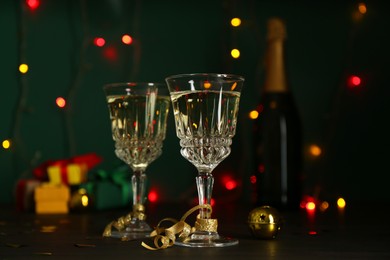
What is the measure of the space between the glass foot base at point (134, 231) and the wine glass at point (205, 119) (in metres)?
0.12

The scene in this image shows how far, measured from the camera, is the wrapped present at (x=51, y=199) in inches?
59.7

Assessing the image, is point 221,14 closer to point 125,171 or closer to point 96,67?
point 96,67

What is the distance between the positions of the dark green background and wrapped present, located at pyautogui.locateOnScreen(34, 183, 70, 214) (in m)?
0.28

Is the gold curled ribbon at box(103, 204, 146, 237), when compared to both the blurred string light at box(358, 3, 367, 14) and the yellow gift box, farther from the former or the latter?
the blurred string light at box(358, 3, 367, 14)

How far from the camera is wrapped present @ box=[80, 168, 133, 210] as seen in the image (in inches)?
60.1

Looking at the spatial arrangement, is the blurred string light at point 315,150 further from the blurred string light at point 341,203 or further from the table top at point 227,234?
the table top at point 227,234

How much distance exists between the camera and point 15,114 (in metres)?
1.80

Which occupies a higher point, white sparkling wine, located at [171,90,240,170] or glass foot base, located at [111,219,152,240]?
white sparkling wine, located at [171,90,240,170]

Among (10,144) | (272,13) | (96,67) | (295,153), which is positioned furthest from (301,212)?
(10,144)

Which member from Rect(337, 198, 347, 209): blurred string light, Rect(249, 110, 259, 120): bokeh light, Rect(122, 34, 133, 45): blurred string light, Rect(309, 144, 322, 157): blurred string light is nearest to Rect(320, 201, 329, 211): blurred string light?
Rect(337, 198, 347, 209): blurred string light

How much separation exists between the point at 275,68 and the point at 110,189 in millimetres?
507

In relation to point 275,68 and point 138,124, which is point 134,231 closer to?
point 138,124

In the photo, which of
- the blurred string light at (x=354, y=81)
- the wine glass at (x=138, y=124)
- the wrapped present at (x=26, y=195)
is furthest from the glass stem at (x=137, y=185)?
the blurred string light at (x=354, y=81)

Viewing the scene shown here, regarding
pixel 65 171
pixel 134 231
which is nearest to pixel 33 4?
pixel 65 171
